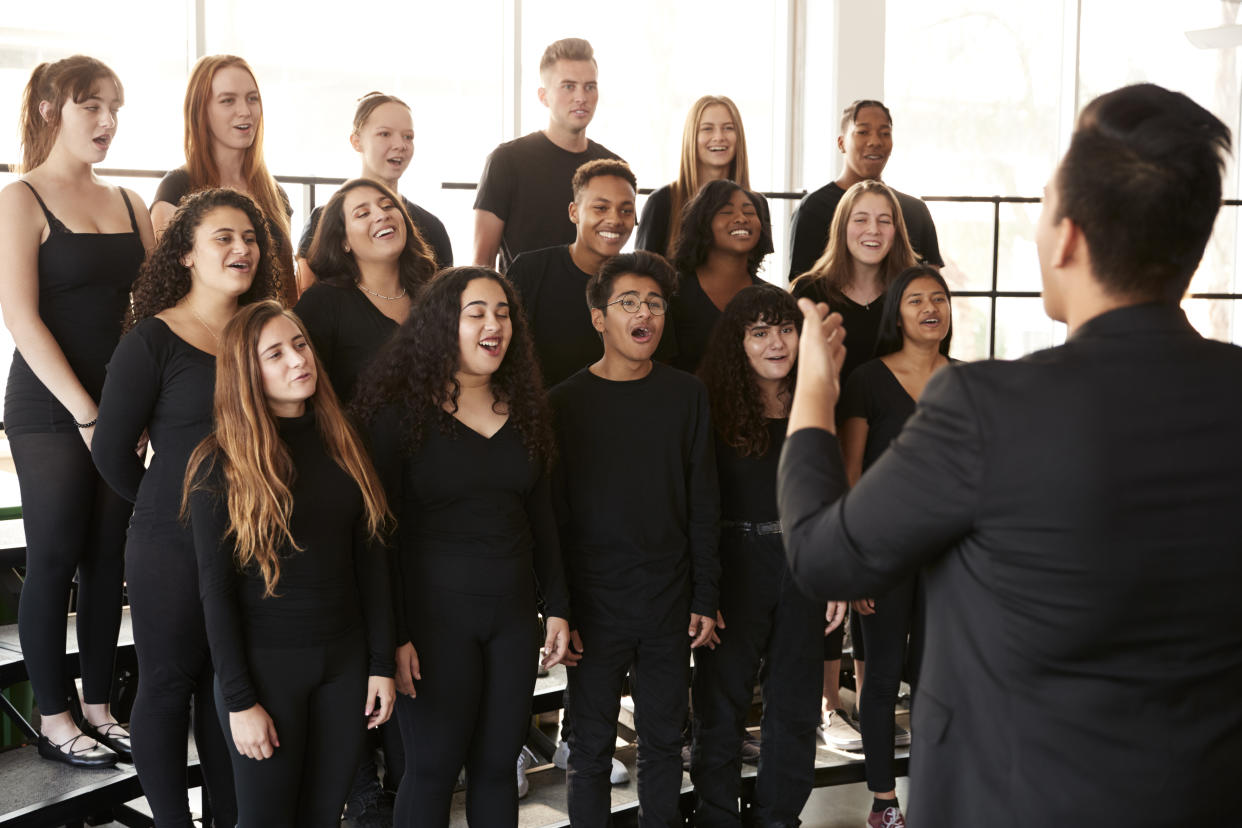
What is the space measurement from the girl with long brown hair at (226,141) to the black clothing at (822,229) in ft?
5.27

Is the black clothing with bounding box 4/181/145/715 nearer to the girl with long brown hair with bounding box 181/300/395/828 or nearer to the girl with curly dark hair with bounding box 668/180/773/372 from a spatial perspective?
the girl with long brown hair with bounding box 181/300/395/828

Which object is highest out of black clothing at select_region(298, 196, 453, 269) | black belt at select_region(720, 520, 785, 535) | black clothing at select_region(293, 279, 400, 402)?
black clothing at select_region(298, 196, 453, 269)

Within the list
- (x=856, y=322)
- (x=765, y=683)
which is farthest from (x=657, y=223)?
(x=765, y=683)

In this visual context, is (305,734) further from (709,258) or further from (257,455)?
(709,258)

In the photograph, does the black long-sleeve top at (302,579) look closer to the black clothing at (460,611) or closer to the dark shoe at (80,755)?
the black clothing at (460,611)

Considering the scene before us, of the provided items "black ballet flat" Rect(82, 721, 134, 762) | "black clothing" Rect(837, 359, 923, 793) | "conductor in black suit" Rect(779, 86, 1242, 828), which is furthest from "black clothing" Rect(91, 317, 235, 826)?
"black clothing" Rect(837, 359, 923, 793)

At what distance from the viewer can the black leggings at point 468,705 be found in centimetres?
224

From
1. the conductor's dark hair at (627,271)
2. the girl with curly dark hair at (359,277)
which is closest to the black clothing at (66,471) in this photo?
the girl with curly dark hair at (359,277)

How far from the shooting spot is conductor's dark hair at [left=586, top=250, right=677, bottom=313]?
8.75ft

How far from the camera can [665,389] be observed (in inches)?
103

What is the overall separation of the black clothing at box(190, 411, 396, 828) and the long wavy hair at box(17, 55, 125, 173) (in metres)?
0.99

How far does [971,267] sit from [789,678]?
4860 millimetres

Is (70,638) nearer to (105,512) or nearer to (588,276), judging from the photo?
(105,512)

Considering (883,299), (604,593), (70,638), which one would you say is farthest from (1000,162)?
(70,638)
